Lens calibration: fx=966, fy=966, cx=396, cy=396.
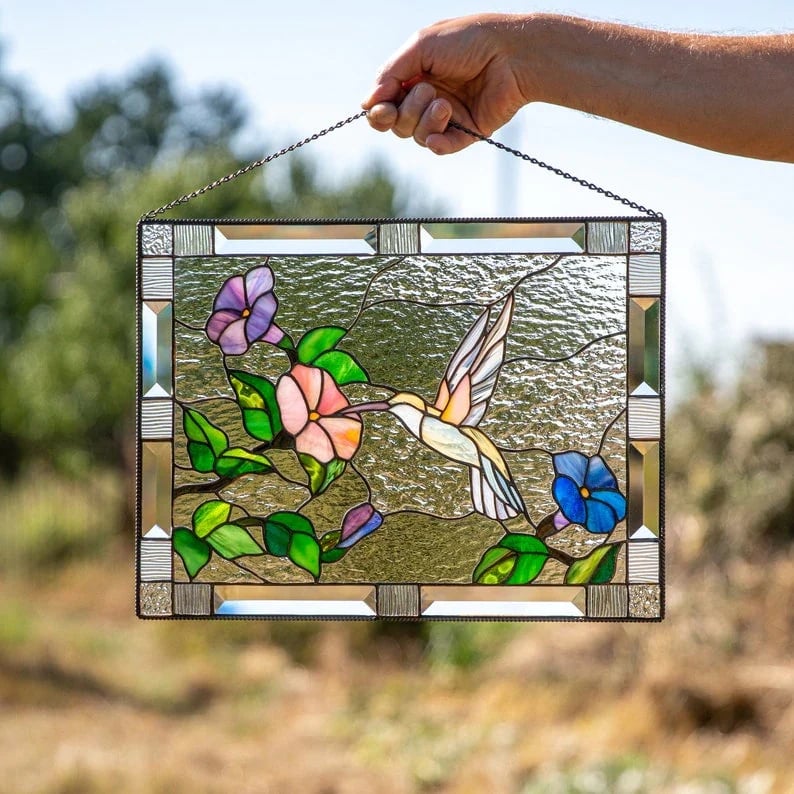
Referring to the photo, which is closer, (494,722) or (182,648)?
(494,722)

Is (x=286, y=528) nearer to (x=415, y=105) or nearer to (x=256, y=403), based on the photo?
(x=256, y=403)

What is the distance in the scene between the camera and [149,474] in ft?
4.81

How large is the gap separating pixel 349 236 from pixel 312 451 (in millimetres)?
332

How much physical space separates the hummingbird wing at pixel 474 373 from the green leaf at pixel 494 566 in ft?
0.64

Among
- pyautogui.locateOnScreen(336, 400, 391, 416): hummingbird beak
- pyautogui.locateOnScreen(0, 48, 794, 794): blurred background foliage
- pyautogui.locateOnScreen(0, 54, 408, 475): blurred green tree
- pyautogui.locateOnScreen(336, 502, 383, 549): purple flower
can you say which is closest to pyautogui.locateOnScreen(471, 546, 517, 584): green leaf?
pyautogui.locateOnScreen(336, 502, 383, 549): purple flower

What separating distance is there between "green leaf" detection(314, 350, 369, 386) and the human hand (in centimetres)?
34

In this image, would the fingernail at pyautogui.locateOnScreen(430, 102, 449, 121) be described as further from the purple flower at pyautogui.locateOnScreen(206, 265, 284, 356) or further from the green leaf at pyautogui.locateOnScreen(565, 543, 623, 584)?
the green leaf at pyautogui.locateOnScreen(565, 543, 623, 584)
